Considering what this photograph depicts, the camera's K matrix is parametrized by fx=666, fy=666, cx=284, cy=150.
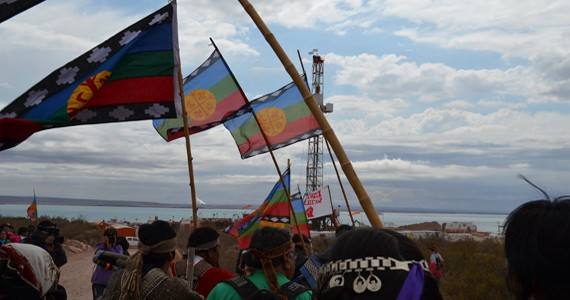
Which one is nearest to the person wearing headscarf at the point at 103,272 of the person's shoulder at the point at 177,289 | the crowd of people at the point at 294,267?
the crowd of people at the point at 294,267

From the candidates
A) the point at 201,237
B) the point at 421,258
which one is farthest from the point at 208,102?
the point at 421,258

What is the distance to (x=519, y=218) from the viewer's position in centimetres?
179

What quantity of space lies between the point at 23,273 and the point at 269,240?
1589 millimetres

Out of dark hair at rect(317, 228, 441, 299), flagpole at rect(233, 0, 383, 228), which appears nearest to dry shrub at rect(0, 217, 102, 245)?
flagpole at rect(233, 0, 383, 228)

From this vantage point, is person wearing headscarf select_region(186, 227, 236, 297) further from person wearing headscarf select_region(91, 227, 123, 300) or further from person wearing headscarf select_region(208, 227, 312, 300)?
person wearing headscarf select_region(91, 227, 123, 300)

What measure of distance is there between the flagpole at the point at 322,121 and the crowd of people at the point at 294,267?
0.57m

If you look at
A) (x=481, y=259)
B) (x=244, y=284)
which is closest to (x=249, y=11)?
(x=244, y=284)

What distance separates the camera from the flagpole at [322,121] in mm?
4082

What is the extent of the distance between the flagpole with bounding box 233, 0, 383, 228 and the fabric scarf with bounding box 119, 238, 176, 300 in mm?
1200

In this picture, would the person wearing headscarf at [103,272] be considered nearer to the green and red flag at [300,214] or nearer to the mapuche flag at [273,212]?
the mapuche flag at [273,212]

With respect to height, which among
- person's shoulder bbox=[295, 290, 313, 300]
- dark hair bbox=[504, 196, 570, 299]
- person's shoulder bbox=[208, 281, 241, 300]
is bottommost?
person's shoulder bbox=[295, 290, 313, 300]

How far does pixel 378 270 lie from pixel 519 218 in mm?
449

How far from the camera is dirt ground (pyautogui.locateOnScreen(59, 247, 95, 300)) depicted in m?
18.5

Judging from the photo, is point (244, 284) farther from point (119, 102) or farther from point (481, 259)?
point (481, 259)
